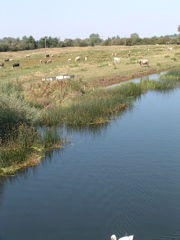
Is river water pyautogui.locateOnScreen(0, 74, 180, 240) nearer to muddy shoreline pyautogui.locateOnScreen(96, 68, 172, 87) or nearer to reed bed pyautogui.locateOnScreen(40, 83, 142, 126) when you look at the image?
reed bed pyautogui.locateOnScreen(40, 83, 142, 126)

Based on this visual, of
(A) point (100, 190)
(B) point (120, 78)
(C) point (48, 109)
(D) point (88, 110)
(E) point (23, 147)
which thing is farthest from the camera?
(B) point (120, 78)

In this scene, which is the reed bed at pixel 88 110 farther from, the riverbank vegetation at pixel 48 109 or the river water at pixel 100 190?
the river water at pixel 100 190

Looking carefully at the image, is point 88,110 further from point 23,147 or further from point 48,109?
point 23,147

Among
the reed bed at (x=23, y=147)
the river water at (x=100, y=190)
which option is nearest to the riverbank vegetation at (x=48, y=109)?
the reed bed at (x=23, y=147)

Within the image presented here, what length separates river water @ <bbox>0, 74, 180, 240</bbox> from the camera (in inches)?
293

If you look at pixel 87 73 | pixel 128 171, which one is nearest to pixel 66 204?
pixel 128 171

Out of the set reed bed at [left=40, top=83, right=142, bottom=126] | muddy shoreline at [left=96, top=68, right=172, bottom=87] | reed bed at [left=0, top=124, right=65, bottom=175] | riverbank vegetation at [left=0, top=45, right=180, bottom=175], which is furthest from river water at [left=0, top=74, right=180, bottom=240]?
muddy shoreline at [left=96, top=68, right=172, bottom=87]

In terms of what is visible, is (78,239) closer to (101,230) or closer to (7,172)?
(101,230)

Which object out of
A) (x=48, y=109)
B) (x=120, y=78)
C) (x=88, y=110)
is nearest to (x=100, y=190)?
(x=88, y=110)

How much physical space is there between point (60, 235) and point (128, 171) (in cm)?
361

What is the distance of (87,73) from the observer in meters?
32.0

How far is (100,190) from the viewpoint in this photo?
29.8 ft

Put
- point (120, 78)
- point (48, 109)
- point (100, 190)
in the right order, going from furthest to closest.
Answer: point (120, 78) → point (48, 109) → point (100, 190)

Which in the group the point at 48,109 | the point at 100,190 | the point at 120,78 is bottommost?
the point at 100,190
